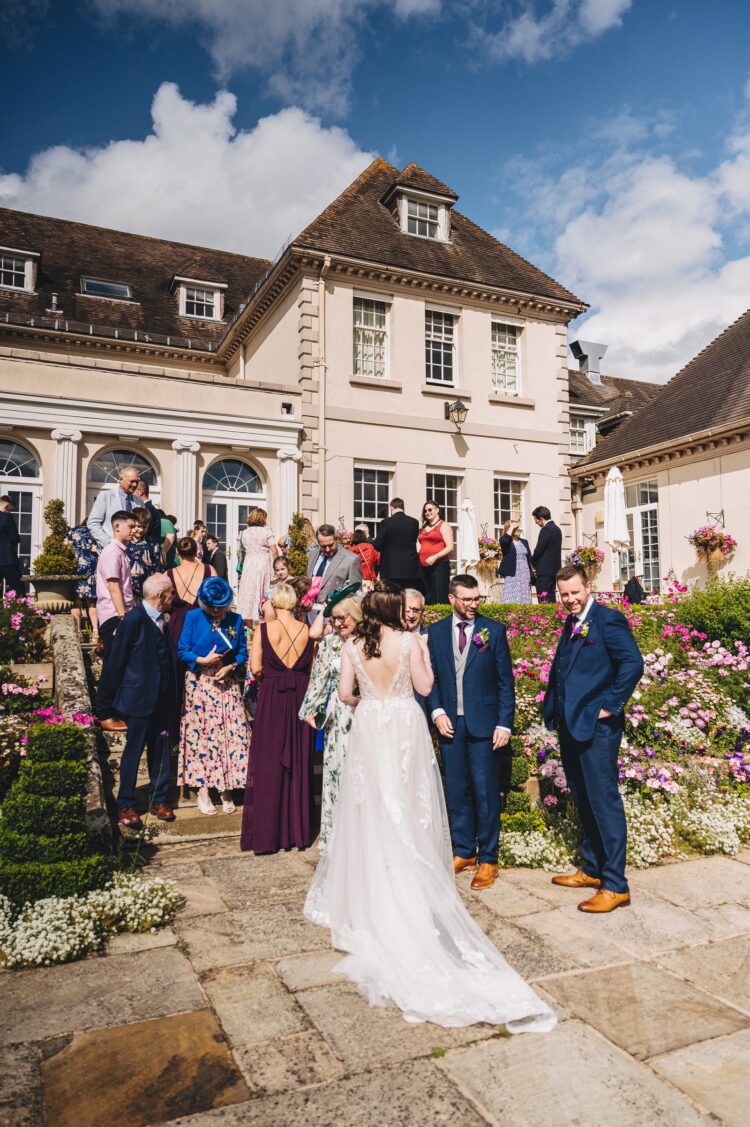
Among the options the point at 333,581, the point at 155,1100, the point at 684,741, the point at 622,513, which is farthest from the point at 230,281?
the point at 155,1100

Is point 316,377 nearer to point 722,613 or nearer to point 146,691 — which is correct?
point 722,613

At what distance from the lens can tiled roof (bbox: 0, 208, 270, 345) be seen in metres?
20.8

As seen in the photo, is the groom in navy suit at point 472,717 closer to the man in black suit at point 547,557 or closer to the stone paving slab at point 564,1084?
the stone paving slab at point 564,1084

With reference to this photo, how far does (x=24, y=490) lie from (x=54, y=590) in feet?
14.5

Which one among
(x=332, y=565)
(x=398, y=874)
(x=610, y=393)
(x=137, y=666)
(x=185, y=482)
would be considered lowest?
(x=398, y=874)

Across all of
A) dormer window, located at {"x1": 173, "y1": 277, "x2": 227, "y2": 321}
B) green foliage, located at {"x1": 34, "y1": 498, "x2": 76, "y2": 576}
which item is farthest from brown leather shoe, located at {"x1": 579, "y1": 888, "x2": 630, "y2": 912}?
dormer window, located at {"x1": 173, "y1": 277, "x2": 227, "y2": 321}

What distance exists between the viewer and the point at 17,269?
20.7 metres

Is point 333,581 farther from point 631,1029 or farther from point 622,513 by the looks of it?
point 622,513

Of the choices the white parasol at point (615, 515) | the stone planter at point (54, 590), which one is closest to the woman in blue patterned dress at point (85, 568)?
the stone planter at point (54, 590)

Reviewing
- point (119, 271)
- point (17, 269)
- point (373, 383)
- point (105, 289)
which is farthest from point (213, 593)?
point (119, 271)

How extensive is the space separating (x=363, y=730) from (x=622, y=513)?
1186cm

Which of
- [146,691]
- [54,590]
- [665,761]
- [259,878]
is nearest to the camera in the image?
[259,878]

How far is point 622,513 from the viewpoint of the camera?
15.3m

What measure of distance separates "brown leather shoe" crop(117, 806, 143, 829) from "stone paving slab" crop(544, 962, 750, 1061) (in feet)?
11.3
